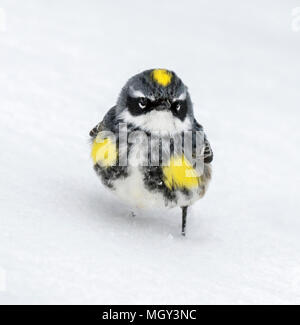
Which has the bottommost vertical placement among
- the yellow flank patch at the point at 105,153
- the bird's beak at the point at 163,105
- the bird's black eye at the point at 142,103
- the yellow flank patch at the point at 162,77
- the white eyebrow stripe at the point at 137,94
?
the yellow flank patch at the point at 105,153

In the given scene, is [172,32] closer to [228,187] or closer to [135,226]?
[228,187]

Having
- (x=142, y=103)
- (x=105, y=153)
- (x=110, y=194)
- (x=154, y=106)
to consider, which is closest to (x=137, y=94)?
(x=142, y=103)

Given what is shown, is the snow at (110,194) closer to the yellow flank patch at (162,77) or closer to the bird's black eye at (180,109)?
the bird's black eye at (180,109)

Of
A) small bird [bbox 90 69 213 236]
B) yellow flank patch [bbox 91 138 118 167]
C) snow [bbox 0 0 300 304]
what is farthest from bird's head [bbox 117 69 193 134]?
snow [bbox 0 0 300 304]

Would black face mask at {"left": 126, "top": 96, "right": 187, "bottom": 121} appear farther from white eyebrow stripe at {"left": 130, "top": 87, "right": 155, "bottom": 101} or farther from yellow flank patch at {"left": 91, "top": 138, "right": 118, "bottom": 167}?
yellow flank patch at {"left": 91, "top": 138, "right": 118, "bottom": 167}

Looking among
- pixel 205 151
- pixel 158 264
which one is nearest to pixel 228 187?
pixel 205 151

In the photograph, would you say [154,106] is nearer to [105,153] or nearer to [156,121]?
[156,121]

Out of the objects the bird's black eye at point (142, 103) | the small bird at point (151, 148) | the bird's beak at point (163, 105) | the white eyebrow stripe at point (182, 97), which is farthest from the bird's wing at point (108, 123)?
the white eyebrow stripe at point (182, 97)
